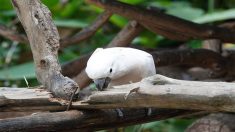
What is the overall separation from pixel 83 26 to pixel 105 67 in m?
1.46

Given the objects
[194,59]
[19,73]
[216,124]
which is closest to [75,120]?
[216,124]

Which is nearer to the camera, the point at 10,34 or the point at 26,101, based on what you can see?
the point at 26,101

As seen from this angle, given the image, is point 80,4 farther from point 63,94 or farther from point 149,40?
point 63,94

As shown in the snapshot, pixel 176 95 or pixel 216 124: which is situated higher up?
pixel 176 95

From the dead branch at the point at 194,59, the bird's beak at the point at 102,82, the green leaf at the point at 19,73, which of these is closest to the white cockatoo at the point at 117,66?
the bird's beak at the point at 102,82

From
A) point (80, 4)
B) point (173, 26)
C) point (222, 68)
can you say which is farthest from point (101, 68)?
point (80, 4)

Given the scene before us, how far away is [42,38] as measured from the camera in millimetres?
1163

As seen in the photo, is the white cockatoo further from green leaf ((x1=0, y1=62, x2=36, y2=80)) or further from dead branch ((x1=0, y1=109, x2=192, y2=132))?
green leaf ((x1=0, y1=62, x2=36, y2=80))

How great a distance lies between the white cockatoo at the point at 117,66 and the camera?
1.21m

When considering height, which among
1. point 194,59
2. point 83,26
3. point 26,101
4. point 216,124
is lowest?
point 216,124

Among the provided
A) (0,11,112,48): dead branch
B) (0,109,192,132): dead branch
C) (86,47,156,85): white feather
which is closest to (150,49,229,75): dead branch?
(0,11,112,48): dead branch

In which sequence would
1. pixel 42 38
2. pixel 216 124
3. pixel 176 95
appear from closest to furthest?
1. pixel 176 95
2. pixel 42 38
3. pixel 216 124

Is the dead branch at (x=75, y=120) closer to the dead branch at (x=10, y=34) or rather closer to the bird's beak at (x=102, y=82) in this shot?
the bird's beak at (x=102, y=82)

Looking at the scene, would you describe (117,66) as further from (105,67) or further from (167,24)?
(167,24)
